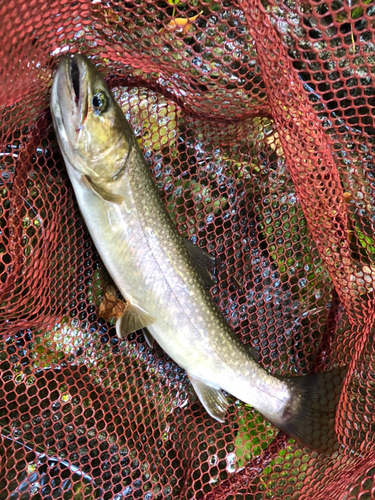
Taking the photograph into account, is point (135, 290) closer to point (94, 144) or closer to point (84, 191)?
point (84, 191)

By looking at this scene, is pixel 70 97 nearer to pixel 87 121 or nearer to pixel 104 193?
pixel 87 121

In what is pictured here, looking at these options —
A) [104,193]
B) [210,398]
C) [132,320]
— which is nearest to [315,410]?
[210,398]

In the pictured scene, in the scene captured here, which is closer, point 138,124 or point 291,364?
point 138,124

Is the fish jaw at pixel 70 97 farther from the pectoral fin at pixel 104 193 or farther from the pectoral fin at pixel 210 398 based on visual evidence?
the pectoral fin at pixel 210 398

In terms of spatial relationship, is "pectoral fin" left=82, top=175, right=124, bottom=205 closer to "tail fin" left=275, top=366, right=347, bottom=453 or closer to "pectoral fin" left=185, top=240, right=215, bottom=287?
"pectoral fin" left=185, top=240, right=215, bottom=287

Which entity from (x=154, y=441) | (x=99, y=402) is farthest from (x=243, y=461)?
(x=99, y=402)
